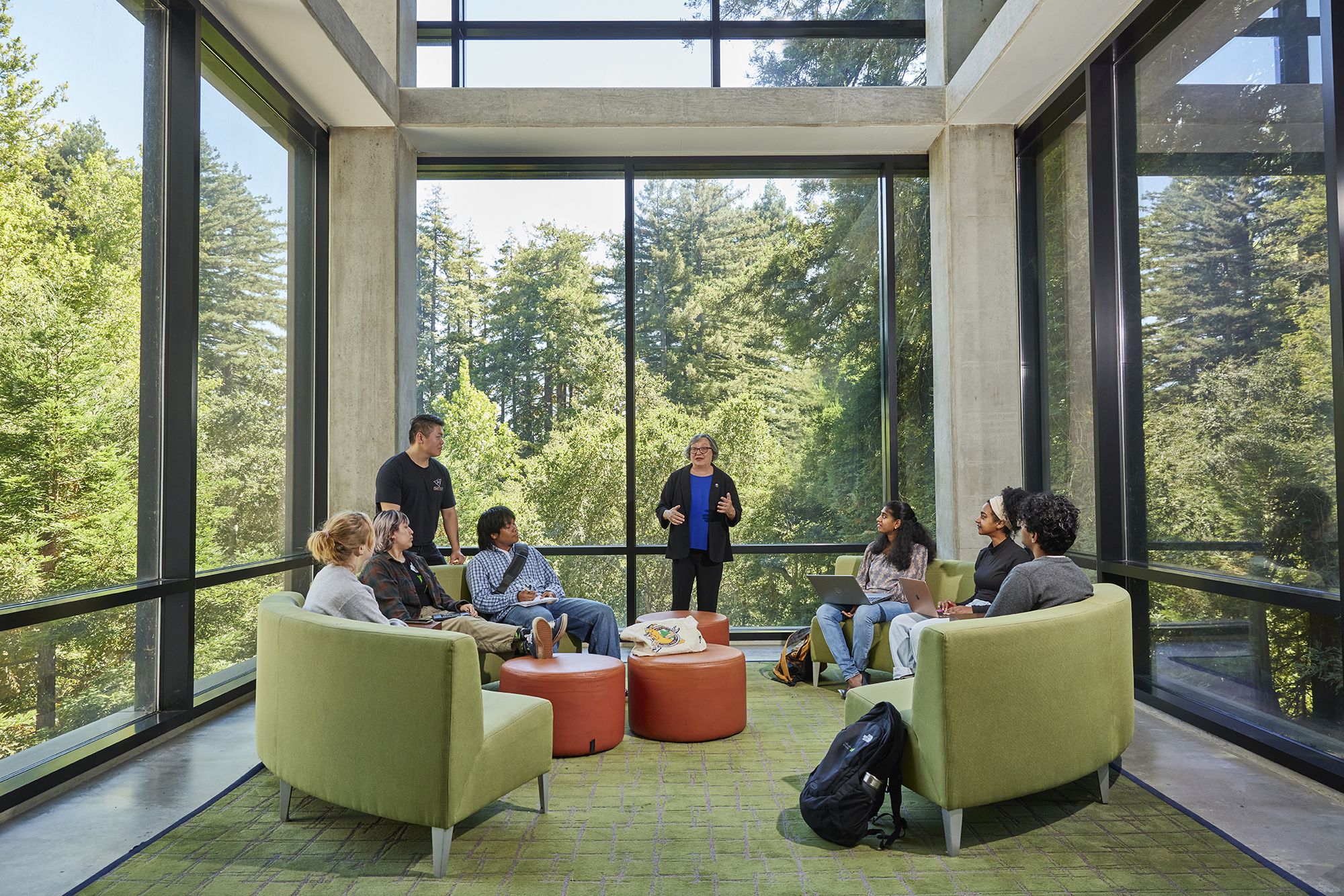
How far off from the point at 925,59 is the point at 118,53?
17.7ft

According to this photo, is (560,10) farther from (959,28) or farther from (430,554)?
(430,554)

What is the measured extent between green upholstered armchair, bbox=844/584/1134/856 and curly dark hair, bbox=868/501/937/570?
2.01 metres

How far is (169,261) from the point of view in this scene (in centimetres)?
448

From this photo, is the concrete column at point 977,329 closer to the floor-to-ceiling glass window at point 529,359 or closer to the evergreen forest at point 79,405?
the floor-to-ceiling glass window at point 529,359

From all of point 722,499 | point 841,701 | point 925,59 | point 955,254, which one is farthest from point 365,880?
point 925,59

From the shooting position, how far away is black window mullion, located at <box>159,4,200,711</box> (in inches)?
175

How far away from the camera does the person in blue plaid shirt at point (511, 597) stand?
4.89m

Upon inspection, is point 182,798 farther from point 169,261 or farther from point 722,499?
point 722,499

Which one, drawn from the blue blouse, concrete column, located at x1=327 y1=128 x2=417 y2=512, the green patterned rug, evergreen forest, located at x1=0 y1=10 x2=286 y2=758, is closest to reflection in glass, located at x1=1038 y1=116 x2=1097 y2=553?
the blue blouse

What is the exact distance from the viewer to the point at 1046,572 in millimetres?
3438

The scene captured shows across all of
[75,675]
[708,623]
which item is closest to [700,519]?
[708,623]

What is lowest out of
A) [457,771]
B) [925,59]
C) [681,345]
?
[457,771]

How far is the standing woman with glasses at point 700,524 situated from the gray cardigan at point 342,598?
287 cm

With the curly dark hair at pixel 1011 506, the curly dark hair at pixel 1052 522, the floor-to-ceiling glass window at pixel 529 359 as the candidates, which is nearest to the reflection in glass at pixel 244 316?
the floor-to-ceiling glass window at pixel 529 359
